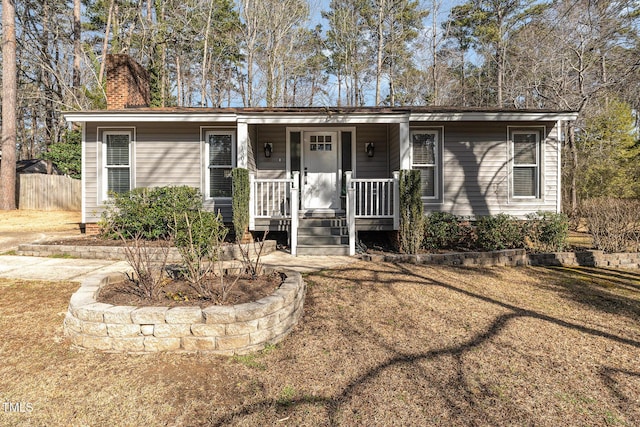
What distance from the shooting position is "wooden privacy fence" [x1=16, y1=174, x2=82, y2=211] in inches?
558

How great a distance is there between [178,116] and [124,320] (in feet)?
18.1

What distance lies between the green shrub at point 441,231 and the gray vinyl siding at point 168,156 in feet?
14.6

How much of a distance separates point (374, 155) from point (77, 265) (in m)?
6.51

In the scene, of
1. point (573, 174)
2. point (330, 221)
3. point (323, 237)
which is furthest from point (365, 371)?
point (573, 174)

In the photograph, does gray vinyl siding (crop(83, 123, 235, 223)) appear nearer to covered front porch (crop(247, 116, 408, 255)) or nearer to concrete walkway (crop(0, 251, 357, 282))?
covered front porch (crop(247, 116, 408, 255))

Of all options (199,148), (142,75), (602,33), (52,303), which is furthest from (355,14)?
(52,303)

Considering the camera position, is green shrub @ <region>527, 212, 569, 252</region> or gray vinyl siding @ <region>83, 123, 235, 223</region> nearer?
green shrub @ <region>527, 212, 569, 252</region>

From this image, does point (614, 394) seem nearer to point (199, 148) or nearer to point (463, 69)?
point (199, 148)

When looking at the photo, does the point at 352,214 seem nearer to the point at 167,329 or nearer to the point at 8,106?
the point at 167,329

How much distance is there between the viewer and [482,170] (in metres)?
7.86

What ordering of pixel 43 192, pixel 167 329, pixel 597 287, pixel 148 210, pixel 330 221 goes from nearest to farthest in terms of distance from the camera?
pixel 167 329 → pixel 597 287 → pixel 148 210 → pixel 330 221 → pixel 43 192

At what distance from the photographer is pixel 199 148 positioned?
782 centimetres

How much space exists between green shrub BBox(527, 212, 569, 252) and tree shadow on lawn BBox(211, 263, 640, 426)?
1.11 m

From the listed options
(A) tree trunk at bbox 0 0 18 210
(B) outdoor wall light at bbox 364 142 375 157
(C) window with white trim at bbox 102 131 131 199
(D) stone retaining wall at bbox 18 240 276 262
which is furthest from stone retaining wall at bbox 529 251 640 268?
(A) tree trunk at bbox 0 0 18 210
